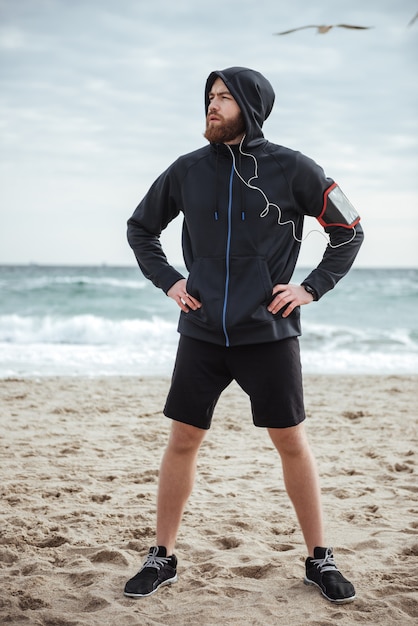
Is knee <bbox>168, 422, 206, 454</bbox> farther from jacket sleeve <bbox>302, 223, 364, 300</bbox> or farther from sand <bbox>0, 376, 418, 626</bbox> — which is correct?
jacket sleeve <bbox>302, 223, 364, 300</bbox>

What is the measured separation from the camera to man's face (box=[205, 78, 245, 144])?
267cm

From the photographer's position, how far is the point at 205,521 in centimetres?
371

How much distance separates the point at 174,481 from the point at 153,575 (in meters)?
0.38

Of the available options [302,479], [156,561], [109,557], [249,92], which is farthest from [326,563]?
[249,92]

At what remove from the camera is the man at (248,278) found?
265 centimetres

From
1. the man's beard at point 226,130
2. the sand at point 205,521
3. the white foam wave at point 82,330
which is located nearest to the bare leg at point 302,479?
the sand at point 205,521

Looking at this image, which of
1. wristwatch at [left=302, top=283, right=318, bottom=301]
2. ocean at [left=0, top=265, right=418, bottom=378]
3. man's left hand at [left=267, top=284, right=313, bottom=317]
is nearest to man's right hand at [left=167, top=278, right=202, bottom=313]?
man's left hand at [left=267, top=284, right=313, bottom=317]

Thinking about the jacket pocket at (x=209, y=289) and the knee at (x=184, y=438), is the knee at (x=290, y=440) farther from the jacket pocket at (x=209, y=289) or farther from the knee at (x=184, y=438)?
the jacket pocket at (x=209, y=289)

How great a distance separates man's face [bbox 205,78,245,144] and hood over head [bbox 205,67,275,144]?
0.03 meters

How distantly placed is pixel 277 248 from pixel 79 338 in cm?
1308

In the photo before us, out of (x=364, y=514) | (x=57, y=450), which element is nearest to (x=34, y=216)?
(x=57, y=450)

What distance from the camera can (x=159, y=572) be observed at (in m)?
2.86

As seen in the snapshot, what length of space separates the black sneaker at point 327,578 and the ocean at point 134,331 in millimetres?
6658

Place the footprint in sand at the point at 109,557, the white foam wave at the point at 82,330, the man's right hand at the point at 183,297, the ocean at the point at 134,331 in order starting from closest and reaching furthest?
the man's right hand at the point at 183,297
the footprint in sand at the point at 109,557
the ocean at the point at 134,331
the white foam wave at the point at 82,330
